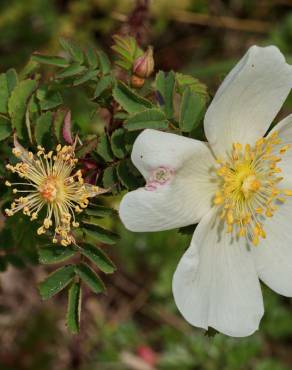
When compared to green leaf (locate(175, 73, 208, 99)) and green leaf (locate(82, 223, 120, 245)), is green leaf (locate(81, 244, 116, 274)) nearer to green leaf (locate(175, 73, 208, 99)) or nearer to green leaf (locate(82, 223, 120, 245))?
green leaf (locate(82, 223, 120, 245))

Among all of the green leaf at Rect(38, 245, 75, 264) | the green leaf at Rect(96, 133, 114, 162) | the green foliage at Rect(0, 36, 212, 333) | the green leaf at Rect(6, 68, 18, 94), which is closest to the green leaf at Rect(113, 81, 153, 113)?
the green foliage at Rect(0, 36, 212, 333)

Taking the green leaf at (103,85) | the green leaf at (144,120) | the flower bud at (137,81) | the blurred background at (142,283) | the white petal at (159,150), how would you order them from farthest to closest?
the blurred background at (142,283)
the flower bud at (137,81)
the green leaf at (103,85)
the green leaf at (144,120)
the white petal at (159,150)

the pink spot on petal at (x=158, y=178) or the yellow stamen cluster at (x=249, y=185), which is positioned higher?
the pink spot on petal at (x=158, y=178)

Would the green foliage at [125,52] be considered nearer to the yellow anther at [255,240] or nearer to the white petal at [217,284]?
the white petal at [217,284]

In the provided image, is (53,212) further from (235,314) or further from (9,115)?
(235,314)

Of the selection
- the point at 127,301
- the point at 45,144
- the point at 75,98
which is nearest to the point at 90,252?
the point at 45,144

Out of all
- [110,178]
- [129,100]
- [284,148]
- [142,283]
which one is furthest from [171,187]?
[142,283]

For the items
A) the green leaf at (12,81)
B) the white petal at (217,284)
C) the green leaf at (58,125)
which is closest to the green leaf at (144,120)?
the green leaf at (58,125)
